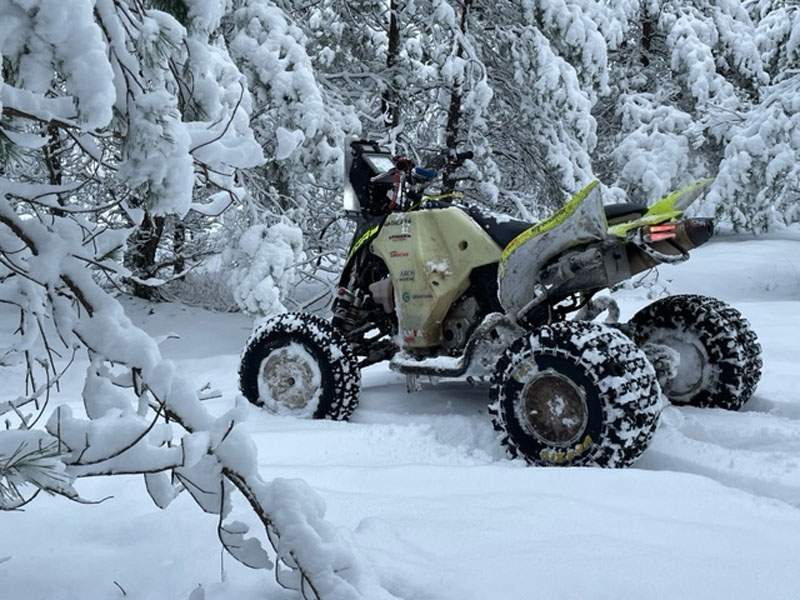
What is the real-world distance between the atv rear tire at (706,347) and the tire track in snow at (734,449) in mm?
157

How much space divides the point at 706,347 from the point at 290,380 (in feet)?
7.76

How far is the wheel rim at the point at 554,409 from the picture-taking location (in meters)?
3.22

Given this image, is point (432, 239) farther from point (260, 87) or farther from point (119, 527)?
point (260, 87)

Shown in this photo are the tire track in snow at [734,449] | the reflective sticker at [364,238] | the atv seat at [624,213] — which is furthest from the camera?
the reflective sticker at [364,238]

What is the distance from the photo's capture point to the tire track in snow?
9.43ft

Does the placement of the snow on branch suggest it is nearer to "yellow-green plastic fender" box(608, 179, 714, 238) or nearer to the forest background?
the forest background

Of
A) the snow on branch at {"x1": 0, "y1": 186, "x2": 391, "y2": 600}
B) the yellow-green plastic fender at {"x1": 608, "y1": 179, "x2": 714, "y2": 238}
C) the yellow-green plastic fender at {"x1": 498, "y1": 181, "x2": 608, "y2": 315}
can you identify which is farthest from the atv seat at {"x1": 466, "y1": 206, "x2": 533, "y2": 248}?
the snow on branch at {"x1": 0, "y1": 186, "x2": 391, "y2": 600}

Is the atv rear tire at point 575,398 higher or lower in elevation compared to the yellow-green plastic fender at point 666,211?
lower

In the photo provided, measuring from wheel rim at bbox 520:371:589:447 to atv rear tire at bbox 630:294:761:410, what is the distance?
108 cm

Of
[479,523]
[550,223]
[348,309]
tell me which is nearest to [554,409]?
[550,223]

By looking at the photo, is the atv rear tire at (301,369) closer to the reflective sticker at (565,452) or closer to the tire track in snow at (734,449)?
the reflective sticker at (565,452)

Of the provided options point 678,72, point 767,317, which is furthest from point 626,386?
point 678,72

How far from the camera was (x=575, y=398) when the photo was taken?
10.6 feet

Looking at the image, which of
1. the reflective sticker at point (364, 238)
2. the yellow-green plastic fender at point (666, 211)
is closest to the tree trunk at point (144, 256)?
the reflective sticker at point (364, 238)
